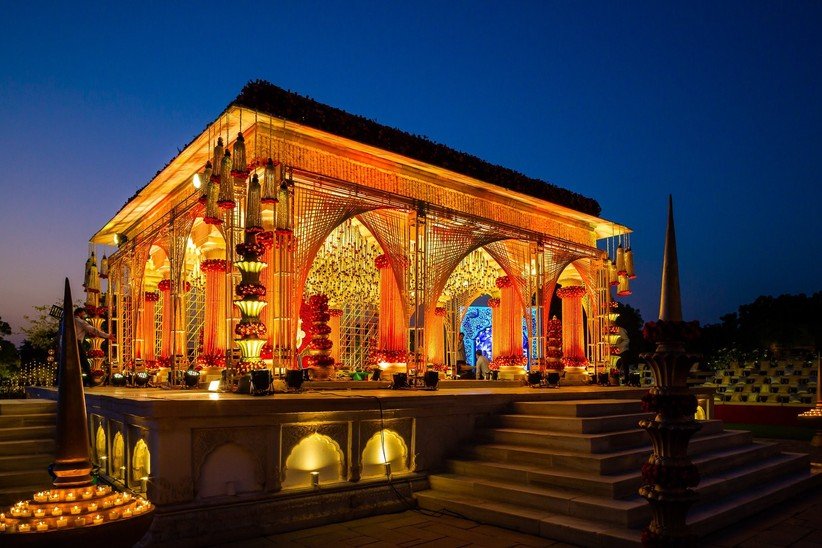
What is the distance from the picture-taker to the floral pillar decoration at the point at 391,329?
995 cm

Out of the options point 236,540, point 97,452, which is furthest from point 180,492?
point 97,452

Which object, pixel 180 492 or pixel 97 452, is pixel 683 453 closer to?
pixel 180 492

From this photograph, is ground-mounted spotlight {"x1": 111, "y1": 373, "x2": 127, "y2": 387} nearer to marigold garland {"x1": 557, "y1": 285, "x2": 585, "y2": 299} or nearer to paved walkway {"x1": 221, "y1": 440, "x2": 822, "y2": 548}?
paved walkway {"x1": 221, "y1": 440, "x2": 822, "y2": 548}

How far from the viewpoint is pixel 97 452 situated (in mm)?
6426

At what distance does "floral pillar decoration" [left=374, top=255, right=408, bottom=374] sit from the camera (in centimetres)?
995

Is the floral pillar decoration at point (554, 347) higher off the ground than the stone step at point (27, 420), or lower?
higher

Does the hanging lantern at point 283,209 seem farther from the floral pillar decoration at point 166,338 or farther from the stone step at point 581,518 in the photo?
the floral pillar decoration at point 166,338

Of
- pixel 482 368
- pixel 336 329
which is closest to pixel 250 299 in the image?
pixel 336 329

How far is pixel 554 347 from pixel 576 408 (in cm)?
665

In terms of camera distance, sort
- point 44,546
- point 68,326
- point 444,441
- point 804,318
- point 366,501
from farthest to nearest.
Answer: point 804,318 < point 444,441 < point 366,501 < point 68,326 < point 44,546

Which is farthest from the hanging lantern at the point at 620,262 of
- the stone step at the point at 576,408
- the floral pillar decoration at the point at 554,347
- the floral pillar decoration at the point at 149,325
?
the floral pillar decoration at the point at 149,325

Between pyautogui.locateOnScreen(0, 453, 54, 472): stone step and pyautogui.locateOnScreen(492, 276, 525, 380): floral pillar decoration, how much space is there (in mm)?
8651

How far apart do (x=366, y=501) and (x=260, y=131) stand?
5.00m

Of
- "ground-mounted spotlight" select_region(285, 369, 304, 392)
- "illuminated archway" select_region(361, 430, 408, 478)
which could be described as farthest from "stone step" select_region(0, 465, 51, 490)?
"illuminated archway" select_region(361, 430, 408, 478)
